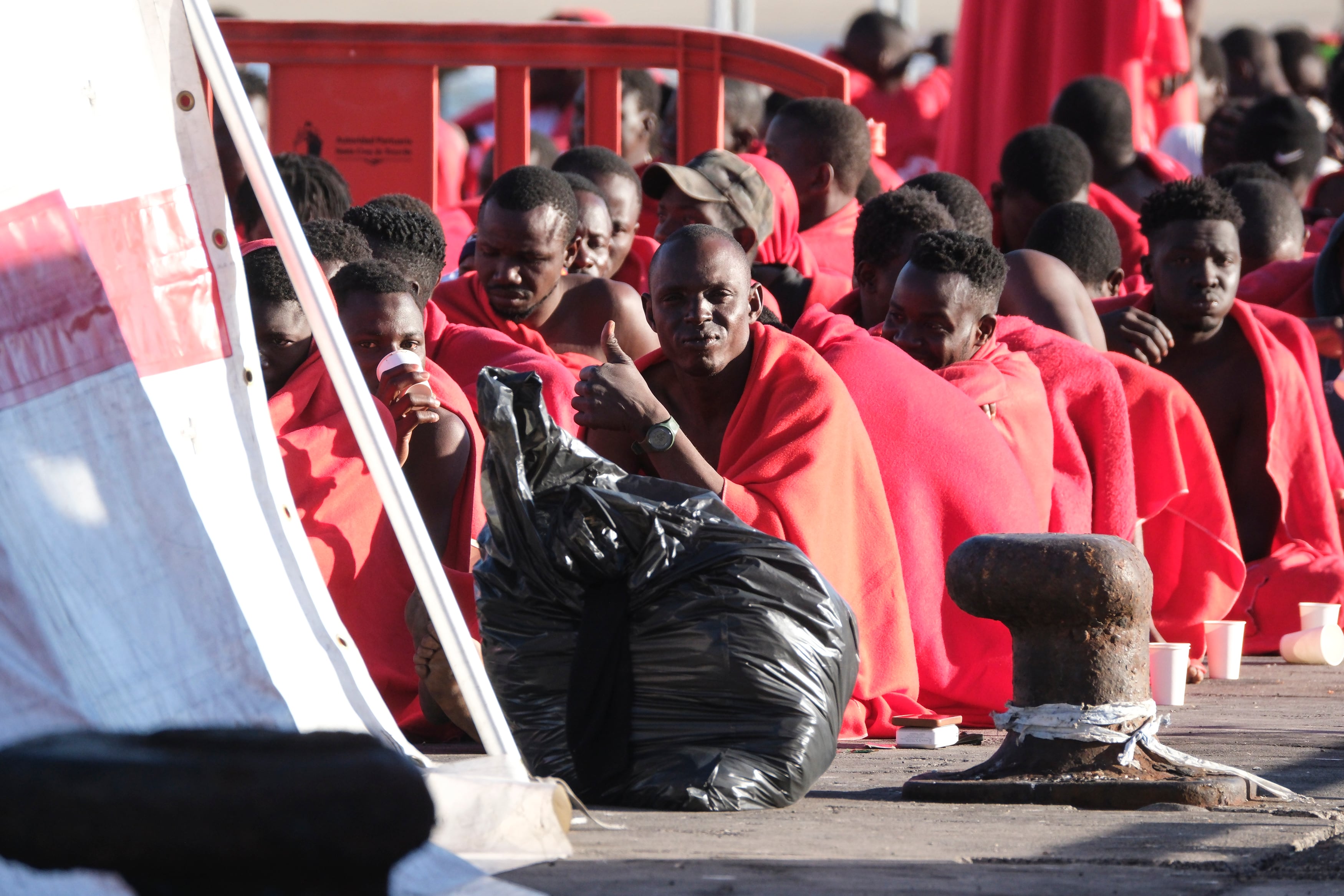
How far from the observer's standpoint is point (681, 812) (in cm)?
354

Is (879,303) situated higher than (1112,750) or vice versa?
(879,303)

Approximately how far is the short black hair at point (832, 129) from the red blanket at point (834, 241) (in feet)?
0.69

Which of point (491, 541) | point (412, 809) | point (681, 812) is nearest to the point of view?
point (412, 809)

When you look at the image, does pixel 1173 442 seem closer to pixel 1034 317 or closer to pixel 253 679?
pixel 1034 317

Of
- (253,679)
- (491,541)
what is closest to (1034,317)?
(491,541)

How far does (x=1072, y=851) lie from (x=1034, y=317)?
3407mm

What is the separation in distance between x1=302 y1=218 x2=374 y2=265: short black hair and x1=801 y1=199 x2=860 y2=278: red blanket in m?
2.60

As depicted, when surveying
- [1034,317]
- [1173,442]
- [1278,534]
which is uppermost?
[1034,317]

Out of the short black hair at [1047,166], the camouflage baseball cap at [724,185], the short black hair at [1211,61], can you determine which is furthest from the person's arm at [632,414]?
the short black hair at [1211,61]

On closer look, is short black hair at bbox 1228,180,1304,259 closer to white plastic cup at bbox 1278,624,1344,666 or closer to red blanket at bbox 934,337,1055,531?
white plastic cup at bbox 1278,624,1344,666

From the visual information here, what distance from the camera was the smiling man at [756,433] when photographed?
4375 mm

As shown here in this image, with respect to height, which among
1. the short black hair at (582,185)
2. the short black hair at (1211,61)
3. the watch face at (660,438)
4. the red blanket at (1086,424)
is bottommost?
the red blanket at (1086,424)

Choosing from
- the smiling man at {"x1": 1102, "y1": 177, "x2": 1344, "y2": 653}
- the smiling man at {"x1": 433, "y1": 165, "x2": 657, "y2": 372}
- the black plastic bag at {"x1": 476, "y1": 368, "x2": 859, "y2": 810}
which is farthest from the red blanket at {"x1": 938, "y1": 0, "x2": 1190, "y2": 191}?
the black plastic bag at {"x1": 476, "y1": 368, "x2": 859, "y2": 810}

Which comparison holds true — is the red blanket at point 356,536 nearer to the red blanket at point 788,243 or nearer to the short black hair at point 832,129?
the red blanket at point 788,243
